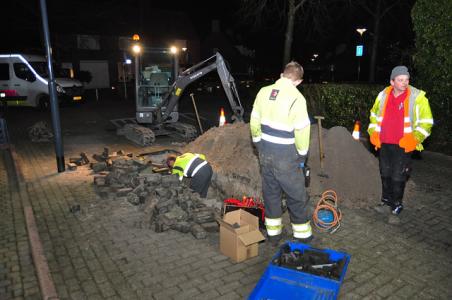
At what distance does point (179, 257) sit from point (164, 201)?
138 cm

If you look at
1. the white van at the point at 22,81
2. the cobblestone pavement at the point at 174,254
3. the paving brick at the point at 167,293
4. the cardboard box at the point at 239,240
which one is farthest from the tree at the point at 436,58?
the white van at the point at 22,81

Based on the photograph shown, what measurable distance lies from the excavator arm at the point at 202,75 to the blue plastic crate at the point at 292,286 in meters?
7.21

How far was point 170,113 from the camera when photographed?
1280 centimetres

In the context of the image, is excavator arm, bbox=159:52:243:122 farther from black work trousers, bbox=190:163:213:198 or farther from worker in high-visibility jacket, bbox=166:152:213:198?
black work trousers, bbox=190:163:213:198

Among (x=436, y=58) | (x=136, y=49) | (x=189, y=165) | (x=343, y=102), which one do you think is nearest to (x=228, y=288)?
(x=189, y=165)

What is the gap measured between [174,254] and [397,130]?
12.6 feet

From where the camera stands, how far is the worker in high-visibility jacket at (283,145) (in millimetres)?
4957

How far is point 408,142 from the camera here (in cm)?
598

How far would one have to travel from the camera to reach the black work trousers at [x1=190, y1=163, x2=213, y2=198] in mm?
6980

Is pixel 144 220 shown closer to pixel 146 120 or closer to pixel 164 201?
pixel 164 201

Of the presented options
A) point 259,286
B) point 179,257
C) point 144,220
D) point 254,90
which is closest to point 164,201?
point 144,220

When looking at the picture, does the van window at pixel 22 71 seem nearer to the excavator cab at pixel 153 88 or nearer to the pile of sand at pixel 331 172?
the excavator cab at pixel 153 88

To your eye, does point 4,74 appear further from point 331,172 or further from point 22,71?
point 331,172

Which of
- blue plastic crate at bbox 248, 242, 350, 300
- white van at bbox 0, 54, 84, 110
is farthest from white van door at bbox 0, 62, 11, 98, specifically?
blue plastic crate at bbox 248, 242, 350, 300
